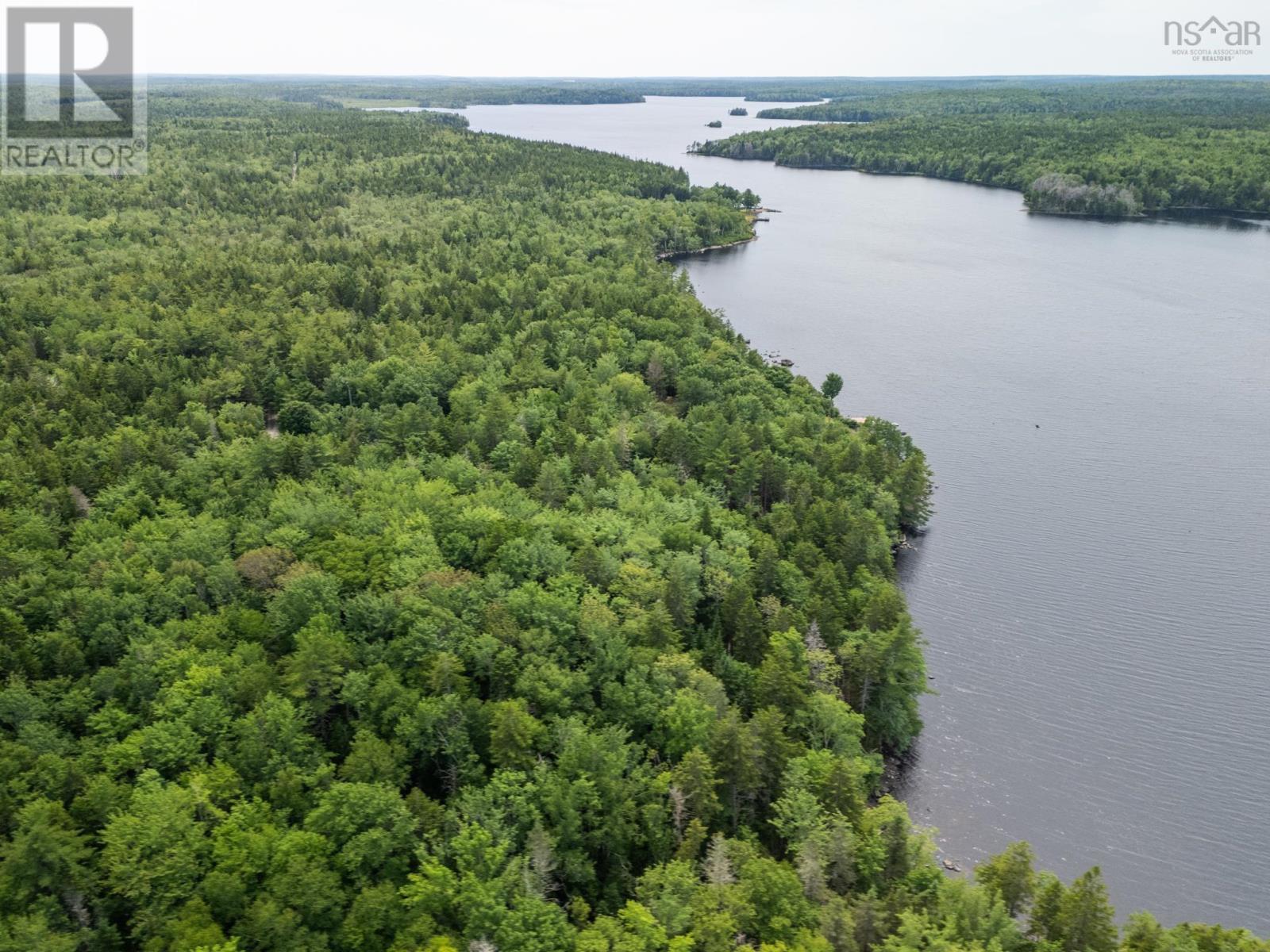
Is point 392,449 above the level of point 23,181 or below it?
below

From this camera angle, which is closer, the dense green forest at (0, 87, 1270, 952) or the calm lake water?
the dense green forest at (0, 87, 1270, 952)

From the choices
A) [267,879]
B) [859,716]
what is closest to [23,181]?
[267,879]

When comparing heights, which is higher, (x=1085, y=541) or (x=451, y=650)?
(x=1085, y=541)

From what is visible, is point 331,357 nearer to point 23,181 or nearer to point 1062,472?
point 1062,472

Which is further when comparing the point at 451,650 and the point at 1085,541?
the point at 1085,541
